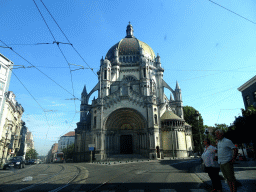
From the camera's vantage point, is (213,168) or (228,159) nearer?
(228,159)

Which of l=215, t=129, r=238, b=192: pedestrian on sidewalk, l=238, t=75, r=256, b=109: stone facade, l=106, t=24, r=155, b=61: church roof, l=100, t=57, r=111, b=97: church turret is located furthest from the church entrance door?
l=215, t=129, r=238, b=192: pedestrian on sidewalk

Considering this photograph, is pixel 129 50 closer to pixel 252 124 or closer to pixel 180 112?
pixel 180 112

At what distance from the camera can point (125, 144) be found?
127 ft

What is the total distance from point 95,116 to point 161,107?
615 inches

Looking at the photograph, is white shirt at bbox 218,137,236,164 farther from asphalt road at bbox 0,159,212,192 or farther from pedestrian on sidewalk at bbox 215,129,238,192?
asphalt road at bbox 0,159,212,192

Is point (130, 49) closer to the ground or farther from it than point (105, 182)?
farther from it

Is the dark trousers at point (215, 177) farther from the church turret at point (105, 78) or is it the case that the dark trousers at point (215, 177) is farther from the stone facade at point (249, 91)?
the church turret at point (105, 78)

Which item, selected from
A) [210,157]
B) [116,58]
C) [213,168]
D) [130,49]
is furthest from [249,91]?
[130,49]

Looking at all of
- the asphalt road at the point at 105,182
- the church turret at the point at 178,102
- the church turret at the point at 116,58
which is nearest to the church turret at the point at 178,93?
the church turret at the point at 178,102

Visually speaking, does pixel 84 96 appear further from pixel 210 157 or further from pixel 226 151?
pixel 226 151

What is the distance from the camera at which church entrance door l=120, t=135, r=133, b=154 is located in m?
38.5

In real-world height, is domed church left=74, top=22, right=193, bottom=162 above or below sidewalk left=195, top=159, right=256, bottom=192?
above

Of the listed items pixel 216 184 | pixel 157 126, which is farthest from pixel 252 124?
pixel 157 126

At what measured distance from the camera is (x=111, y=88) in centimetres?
4334
